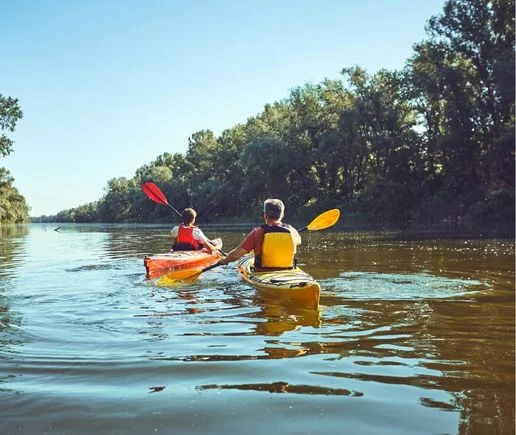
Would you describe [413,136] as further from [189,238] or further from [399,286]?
[399,286]

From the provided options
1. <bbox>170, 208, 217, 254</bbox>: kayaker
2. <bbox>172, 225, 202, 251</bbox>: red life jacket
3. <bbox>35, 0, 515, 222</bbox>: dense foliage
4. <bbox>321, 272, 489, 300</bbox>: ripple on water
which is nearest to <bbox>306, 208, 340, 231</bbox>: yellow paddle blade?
<bbox>321, 272, 489, 300</bbox>: ripple on water

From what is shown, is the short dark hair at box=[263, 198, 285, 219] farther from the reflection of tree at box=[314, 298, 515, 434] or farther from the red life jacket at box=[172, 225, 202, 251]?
the red life jacket at box=[172, 225, 202, 251]

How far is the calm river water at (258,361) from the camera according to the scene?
2807mm

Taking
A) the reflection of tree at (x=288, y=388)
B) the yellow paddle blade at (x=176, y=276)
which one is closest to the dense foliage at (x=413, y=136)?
the yellow paddle blade at (x=176, y=276)

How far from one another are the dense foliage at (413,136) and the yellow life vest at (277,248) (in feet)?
77.6

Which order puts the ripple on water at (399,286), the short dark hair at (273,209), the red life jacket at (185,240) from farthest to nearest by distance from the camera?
the red life jacket at (185,240)
the ripple on water at (399,286)
the short dark hair at (273,209)

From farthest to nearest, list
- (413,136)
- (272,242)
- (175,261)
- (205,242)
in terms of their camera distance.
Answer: (413,136) → (205,242) → (175,261) → (272,242)

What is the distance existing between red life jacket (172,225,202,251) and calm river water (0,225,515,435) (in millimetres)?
2585

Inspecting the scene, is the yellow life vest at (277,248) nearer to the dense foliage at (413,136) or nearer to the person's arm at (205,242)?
the person's arm at (205,242)

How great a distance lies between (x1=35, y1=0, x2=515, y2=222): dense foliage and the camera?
1253 inches

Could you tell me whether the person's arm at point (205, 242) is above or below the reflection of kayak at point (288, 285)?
above

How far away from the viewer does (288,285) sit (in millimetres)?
6246

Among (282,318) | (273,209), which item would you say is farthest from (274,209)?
(282,318)

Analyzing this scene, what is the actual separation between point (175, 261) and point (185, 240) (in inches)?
42.3
